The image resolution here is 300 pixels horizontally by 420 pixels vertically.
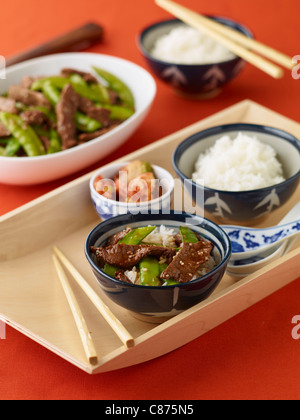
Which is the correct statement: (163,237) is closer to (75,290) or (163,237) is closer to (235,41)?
(75,290)

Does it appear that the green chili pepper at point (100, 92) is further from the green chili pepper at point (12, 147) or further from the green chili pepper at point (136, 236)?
the green chili pepper at point (136, 236)

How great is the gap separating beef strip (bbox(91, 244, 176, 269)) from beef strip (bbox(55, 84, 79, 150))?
2.59ft

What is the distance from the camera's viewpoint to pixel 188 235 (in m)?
1.57

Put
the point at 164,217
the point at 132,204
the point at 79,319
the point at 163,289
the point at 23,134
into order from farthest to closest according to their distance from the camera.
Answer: the point at 23,134, the point at 132,204, the point at 164,217, the point at 79,319, the point at 163,289

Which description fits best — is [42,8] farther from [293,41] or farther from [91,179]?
[91,179]

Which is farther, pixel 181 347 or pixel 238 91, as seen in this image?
pixel 238 91

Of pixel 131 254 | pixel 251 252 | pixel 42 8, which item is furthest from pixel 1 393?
pixel 42 8

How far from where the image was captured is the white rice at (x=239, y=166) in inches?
72.0

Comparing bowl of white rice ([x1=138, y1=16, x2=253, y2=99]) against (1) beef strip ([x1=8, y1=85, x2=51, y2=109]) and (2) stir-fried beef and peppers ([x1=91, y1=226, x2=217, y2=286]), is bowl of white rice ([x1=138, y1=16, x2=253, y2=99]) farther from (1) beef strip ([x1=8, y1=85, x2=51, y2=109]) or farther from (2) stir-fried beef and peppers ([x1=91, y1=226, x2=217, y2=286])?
(2) stir-fried beef and peppers ([x1=91, y1=226, x2=217, y2=286])

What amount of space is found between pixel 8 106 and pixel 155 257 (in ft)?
3.46

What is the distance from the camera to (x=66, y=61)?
2.62 meters

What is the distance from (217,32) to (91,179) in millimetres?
986

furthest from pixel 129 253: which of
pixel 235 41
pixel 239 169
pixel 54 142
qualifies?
pixel 235 41

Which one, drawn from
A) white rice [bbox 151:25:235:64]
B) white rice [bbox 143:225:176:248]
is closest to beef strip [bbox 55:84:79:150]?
white rice [bbox 151:25:235:64]
